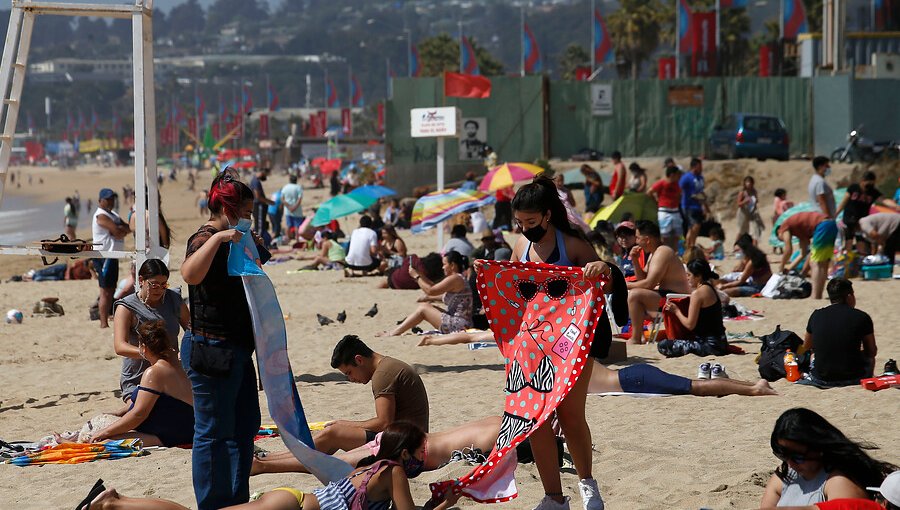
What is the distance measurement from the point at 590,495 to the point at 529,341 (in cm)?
69

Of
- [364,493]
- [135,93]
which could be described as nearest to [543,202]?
[364,493]

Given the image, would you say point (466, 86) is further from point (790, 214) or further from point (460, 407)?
point (460, 407)

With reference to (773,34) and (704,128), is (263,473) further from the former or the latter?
(773,34)

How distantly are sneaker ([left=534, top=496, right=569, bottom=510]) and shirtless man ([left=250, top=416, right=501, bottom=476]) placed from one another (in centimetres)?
92

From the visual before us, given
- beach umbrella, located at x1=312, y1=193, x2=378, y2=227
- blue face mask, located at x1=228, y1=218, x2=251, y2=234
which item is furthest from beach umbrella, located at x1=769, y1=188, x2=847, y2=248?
blue face mask, located at x1=228, y1=218, x2=251, y2=234

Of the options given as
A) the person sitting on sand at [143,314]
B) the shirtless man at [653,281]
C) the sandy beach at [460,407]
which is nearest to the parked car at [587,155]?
the sandy beach at [460,407]

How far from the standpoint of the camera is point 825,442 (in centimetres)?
398

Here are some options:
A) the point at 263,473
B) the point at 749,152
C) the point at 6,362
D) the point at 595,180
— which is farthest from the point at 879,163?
the point at 263,473

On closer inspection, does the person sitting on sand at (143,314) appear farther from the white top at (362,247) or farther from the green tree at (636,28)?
the green tree at (636,28)

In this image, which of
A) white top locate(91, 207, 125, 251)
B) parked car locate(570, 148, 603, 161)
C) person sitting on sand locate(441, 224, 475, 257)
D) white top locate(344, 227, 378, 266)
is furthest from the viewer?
parked car locate(570, 148, 603, 161)

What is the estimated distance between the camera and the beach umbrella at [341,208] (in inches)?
725

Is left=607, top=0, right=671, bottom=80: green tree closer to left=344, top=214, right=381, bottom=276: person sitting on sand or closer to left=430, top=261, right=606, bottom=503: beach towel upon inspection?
left=344, top=214, right=381, bottom=276: person sitting on sand

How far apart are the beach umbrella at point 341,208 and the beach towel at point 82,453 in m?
12.0

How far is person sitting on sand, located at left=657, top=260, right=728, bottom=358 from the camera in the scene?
8633 mm
